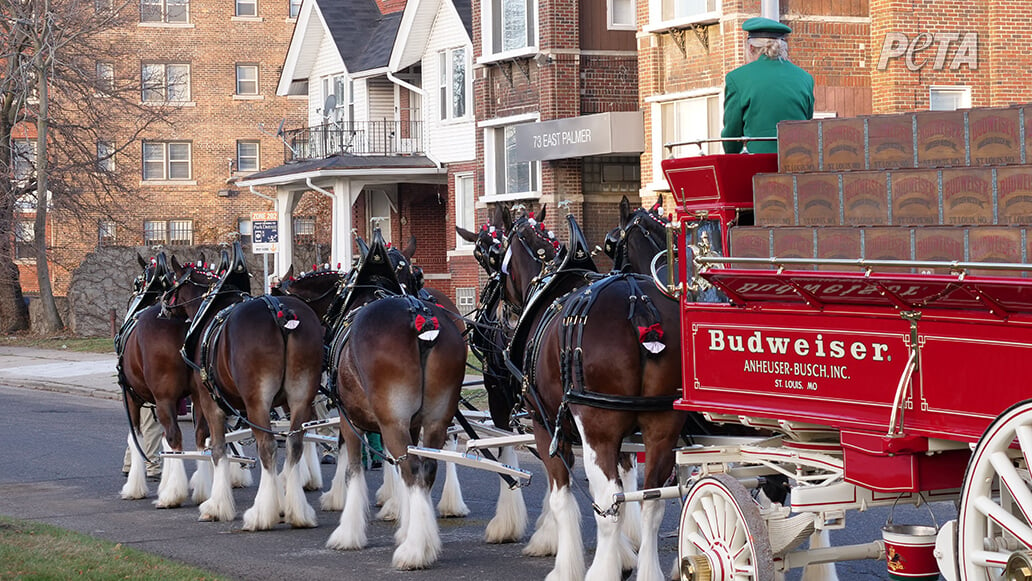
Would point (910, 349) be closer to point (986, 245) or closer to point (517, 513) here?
point (986, 245)

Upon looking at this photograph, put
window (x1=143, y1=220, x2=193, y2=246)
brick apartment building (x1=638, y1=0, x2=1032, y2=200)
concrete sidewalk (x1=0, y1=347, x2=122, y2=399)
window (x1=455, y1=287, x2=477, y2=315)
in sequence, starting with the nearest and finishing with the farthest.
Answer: concrete sidewalk (x1=0, y1=347, x2=122, y2=399) → brick apartment building (x1=638, y1=0, x2=1032, y2=200) → window (x1=455, y1=287, x2=477, y2=315) → window (x1=143, y1=220, x2=193, y2=246)

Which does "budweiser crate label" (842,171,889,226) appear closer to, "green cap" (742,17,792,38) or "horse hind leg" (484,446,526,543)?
"green cap" (742,17,792,38)

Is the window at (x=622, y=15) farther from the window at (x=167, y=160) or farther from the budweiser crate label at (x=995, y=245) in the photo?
the window at (x=167, y=160)

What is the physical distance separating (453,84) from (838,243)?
104ft

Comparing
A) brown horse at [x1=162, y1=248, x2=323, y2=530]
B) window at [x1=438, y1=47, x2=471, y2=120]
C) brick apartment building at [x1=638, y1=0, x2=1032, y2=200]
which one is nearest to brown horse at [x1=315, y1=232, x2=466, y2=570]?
brown horse at [x1=162, y1=248, x2=323, y2=530]

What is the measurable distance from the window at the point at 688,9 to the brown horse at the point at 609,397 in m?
18.8

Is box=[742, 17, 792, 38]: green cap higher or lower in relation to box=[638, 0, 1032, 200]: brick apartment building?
lower

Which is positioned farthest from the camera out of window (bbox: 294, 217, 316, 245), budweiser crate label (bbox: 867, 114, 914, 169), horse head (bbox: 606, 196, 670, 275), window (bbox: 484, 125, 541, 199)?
window (bbox: 294, 217, 316, 245)

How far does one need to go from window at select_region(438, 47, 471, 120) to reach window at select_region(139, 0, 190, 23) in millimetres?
20601

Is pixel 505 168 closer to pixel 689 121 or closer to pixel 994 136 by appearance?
pixel 689 121

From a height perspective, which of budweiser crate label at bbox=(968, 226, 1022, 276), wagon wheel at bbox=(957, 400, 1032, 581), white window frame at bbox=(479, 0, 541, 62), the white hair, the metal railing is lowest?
wagon wheel at bbox=(957, 400, 1032, 581)

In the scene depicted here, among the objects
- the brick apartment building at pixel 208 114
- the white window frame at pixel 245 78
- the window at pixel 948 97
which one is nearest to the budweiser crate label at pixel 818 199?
the window at pixel 948 97

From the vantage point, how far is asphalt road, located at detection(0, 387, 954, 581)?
9.49m

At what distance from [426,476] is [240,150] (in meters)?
47.8
